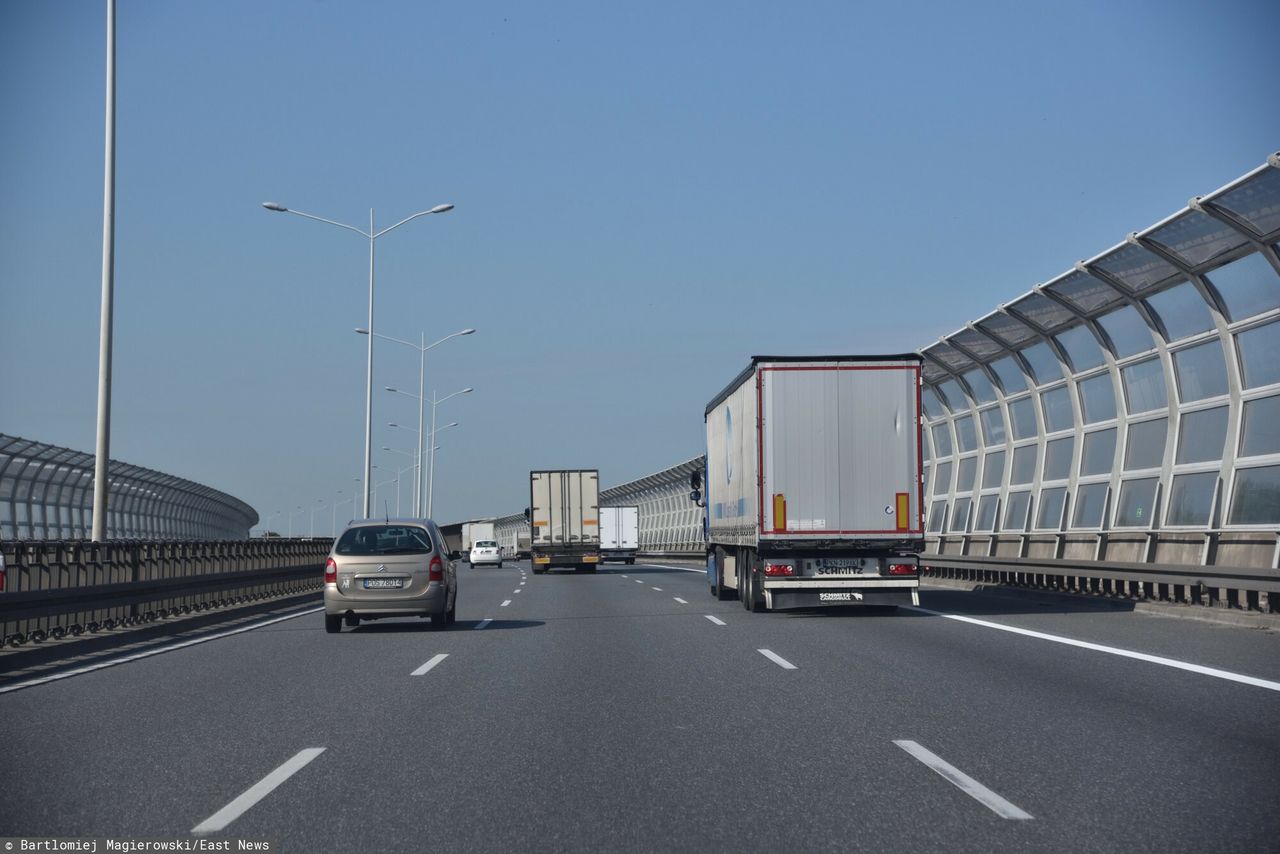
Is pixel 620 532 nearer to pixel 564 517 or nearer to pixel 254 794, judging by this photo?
pixel 564 517

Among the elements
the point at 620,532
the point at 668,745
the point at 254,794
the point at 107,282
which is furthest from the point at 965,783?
the point at 620,532

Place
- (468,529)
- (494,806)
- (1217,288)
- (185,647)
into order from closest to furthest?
(494,806) < (185,647) < (1217,288) < (468,529)

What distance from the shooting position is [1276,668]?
12.1 meters

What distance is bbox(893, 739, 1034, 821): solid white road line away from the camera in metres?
6.38

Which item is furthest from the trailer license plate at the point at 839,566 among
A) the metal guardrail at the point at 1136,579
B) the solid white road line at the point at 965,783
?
the solid white road line at the point at 965,783

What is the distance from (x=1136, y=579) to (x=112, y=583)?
14.2 metres

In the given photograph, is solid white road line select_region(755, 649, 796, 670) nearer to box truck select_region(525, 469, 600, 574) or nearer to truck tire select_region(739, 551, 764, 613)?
truck tire select_region(739, 551, 764, 613)

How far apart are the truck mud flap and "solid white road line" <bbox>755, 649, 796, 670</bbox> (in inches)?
222

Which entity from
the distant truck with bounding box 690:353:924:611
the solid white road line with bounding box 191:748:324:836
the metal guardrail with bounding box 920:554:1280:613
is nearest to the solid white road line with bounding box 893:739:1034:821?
the solid white road line with bounding box 191:748:324:836

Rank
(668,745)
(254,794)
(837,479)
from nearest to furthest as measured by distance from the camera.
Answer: (254,794) → (668,745) → (837,479)

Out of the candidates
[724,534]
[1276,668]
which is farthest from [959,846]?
[724,534]

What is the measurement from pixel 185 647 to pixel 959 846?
1248 cm

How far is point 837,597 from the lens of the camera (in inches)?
802

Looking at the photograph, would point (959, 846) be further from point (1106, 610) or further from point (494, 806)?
point (1106, 610)
